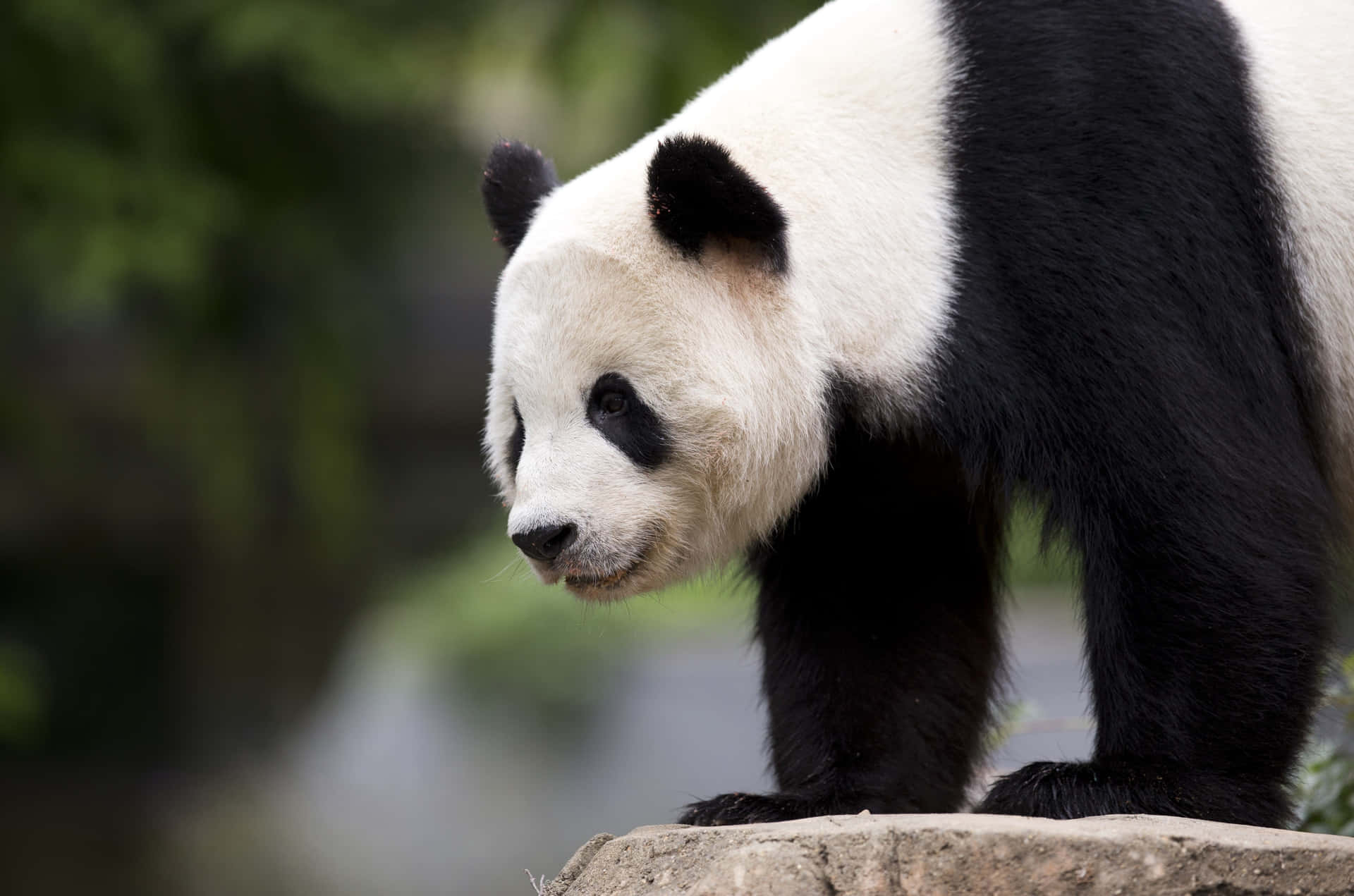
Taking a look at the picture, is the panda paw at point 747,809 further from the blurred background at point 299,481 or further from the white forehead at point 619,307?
the white forehead at point 619,307

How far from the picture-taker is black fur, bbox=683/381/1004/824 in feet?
11.0

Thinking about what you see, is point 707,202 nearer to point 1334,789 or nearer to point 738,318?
point 738,318

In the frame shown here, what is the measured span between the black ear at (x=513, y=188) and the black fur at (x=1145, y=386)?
2.86ft

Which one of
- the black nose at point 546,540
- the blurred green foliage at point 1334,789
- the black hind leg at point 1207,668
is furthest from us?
the blurred green foliage at point 1334,789

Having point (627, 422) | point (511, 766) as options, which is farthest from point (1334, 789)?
point (511, 766)

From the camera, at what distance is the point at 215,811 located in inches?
428

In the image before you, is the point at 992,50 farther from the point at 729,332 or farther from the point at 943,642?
the point at 943,642

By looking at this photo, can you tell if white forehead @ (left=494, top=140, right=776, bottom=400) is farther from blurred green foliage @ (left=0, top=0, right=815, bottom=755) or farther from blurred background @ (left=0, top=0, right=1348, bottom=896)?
blurred green foliage @ (left=0, top=0, right=815, bottom=755)

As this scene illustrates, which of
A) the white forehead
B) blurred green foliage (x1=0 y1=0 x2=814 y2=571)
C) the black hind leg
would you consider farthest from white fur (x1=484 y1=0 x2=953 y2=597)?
blurred green foliage (x1=0 y1=0 x2=814 y2=571)

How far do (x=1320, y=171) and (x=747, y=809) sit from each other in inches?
67.8

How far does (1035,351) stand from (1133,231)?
291 mm

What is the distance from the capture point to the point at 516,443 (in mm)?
3160

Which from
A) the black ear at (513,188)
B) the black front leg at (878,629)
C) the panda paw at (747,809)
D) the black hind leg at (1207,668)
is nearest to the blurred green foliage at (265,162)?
the black ear at (513,188)

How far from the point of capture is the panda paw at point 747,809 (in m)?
3.08
